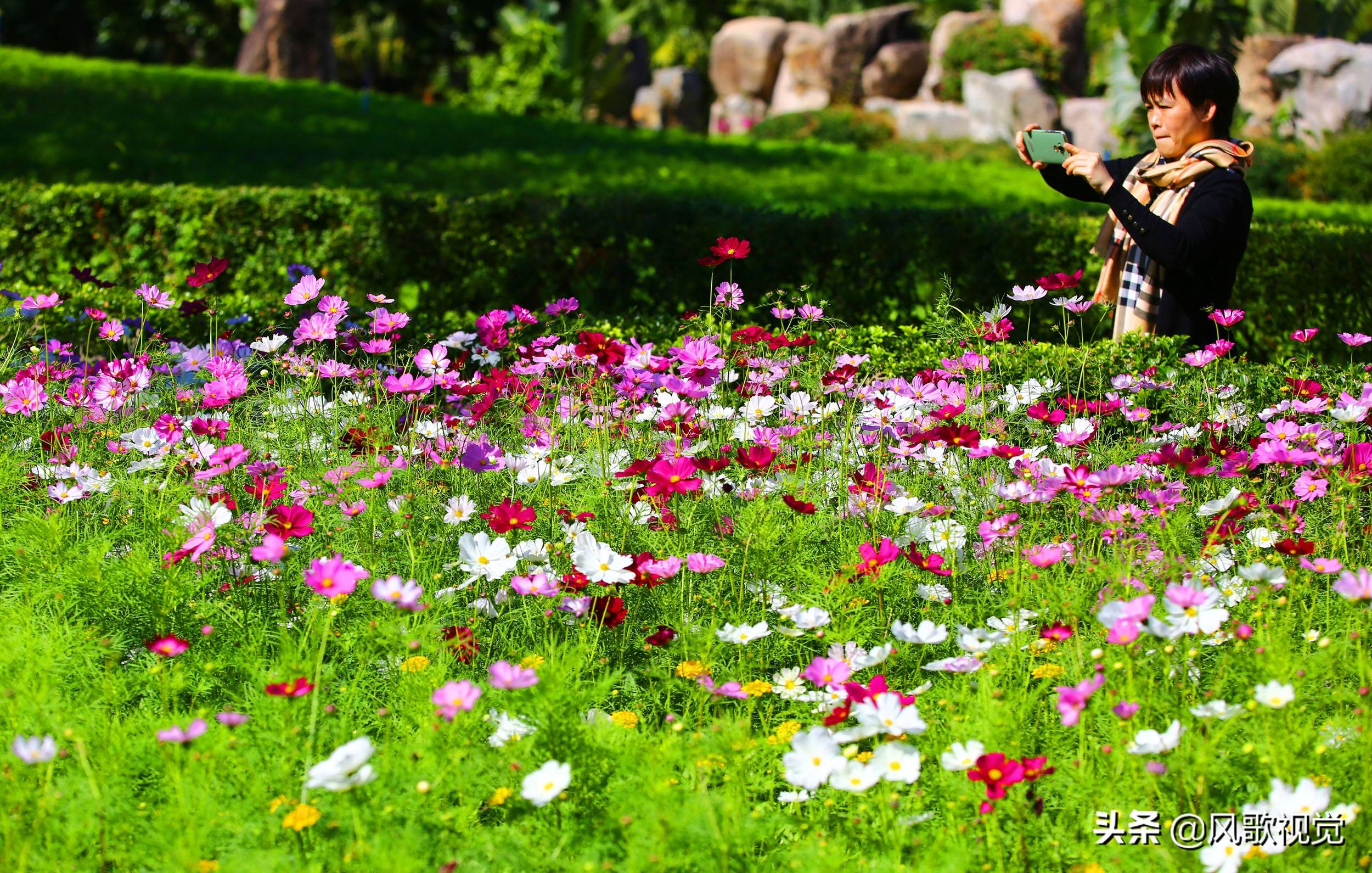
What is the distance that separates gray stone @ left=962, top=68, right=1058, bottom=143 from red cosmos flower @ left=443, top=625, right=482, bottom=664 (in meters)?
18.2

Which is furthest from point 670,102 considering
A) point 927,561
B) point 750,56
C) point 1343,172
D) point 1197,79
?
point 927,561

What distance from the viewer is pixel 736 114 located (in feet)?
79.9

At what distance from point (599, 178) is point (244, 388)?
769 cm

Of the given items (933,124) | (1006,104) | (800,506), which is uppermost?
(1006,104)

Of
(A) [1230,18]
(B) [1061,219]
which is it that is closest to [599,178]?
(B) [1061,219]

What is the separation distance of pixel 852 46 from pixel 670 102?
3994 millimetres

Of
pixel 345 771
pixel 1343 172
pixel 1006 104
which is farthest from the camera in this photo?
pixel 1006 104

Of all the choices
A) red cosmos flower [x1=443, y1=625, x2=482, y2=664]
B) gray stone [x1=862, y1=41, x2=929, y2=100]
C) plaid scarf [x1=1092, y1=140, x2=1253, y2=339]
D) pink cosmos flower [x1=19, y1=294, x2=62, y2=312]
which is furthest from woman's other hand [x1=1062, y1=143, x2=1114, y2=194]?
gray stone [x1=862, y1=41, x2=929, y2=100]

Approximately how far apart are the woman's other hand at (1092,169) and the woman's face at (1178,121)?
261 mm

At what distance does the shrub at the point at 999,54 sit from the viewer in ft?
67.2

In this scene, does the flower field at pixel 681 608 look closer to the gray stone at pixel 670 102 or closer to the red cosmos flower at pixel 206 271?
the red cosmos flower at pixel 206 271

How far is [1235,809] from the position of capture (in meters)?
1.91

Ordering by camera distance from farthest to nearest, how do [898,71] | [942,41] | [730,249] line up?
1. [898,71]
2. [942,41]
3. [730,249]

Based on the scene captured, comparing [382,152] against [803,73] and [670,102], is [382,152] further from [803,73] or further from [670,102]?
[803,73]
